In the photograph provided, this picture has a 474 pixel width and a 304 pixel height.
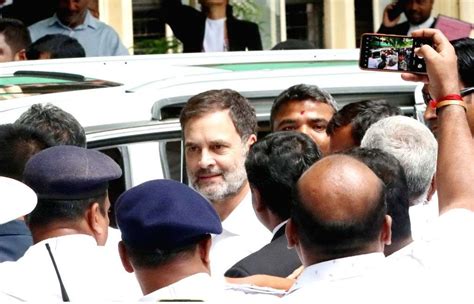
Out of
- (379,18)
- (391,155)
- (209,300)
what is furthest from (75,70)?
(379,18)

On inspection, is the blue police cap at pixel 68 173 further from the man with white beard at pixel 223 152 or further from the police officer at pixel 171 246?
the man with white beard at pixel 223 152

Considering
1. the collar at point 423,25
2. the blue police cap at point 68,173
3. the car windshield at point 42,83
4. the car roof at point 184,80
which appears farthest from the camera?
the collar at point 423,25

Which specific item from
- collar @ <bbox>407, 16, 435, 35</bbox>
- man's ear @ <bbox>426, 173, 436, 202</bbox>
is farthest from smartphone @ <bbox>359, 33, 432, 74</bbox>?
collar @ <bbox>407, 16, 435, 35</bbox>

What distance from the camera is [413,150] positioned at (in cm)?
567

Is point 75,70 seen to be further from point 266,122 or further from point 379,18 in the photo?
point 379,18

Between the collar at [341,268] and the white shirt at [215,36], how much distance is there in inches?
285

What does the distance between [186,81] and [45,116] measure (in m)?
0.99

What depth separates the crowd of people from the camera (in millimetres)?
4234

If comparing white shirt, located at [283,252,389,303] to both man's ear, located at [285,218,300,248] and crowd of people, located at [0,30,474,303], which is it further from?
man's ear, located at [285,218,300,248]

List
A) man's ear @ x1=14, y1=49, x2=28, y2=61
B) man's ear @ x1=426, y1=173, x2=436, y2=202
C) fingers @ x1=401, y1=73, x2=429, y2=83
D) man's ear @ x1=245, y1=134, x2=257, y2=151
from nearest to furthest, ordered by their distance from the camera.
Answer: fingers @ x1=401, y1=73, x2=429, y2=83 → man's ear @ x1=426, y1=173, x2=436, y2=202 → man's ear @ x1=245, y1=134, x2=257, y2=151 → man's ear @ x1=14, y1=49, x2=28, y2=61

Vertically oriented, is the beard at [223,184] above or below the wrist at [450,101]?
below

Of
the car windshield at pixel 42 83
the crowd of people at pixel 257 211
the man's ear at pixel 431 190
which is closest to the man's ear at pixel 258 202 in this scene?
the crowd of people at pixel 257 211

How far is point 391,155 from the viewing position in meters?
5.21

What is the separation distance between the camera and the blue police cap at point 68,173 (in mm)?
5270
